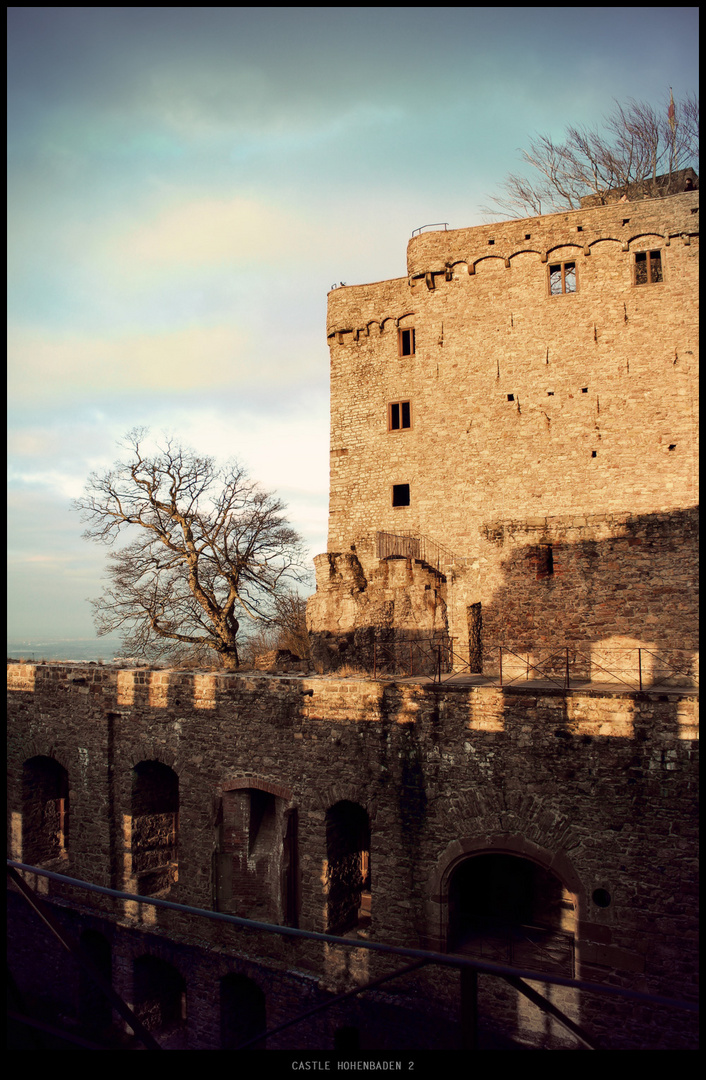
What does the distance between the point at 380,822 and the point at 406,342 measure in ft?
47.9

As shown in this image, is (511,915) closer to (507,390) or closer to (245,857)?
(245,857)

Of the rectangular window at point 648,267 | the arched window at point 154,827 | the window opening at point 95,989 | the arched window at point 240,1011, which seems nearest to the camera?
the arched window at point 240,1011

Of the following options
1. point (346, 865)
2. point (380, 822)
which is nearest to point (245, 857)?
point (346, 865)

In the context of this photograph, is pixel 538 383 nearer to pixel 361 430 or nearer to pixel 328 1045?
pixel 361 430

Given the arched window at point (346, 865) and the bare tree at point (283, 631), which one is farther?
the bare tree at point (283, 631)

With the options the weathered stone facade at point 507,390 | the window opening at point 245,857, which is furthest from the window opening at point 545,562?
the window opening at point 245,857

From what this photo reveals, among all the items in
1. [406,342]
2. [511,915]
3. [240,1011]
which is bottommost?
[240,1011]

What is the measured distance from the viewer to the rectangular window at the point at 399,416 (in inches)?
798

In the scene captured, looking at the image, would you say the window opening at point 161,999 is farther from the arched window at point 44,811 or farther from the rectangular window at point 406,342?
the rectangular window at point 406,342

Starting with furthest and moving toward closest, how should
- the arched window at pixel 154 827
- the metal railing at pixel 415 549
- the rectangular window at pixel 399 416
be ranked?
the rectangular window at pixel 399 416, the metal railing at pixel 415 549, the arched window at pixel 154 827

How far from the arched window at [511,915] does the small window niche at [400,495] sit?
10.2m

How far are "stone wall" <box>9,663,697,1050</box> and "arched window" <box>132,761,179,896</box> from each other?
0.24 metres

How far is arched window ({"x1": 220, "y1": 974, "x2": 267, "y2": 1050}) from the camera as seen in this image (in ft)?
40.5

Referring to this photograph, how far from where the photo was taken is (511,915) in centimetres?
1197
